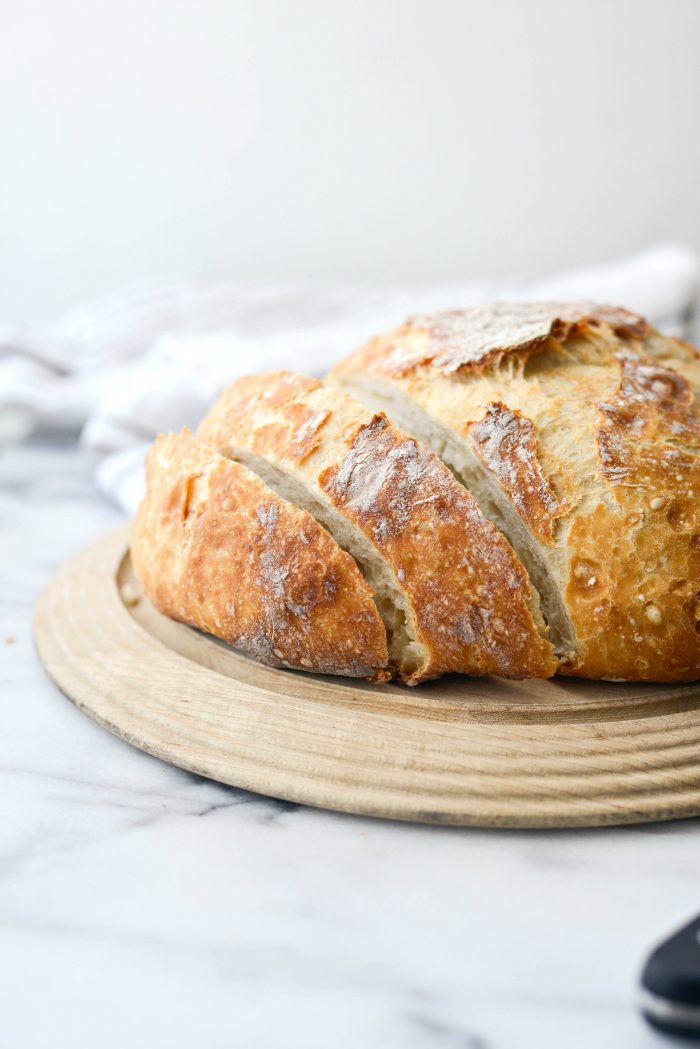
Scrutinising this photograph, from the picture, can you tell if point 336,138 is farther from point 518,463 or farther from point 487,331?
point 518,463

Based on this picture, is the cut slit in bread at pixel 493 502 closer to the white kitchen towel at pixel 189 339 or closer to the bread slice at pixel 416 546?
the bread slice at pixel 416 546

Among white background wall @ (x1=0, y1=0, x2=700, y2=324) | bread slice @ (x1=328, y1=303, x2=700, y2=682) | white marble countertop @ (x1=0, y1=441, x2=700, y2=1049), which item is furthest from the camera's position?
white background wall @ (x1=0, y1=0, x2=700, y2=324)

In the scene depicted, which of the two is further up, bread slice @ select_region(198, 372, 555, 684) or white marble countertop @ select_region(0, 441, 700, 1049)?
bread slice @ select_region(198, 372, 555, 684)

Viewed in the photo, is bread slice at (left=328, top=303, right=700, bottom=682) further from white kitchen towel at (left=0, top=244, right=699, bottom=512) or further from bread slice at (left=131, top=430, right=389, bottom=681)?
white kitchen towel at (left=0, top=244, right=699, bottom=512)

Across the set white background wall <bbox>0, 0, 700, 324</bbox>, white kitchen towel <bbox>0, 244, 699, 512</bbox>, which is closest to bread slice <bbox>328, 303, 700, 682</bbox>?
white kitchen towel <bbox>0, 244, 699, 512</bbox>

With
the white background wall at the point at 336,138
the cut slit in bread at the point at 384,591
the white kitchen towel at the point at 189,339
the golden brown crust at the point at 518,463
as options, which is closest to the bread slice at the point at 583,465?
the golden brown crust at the point at 518,463
